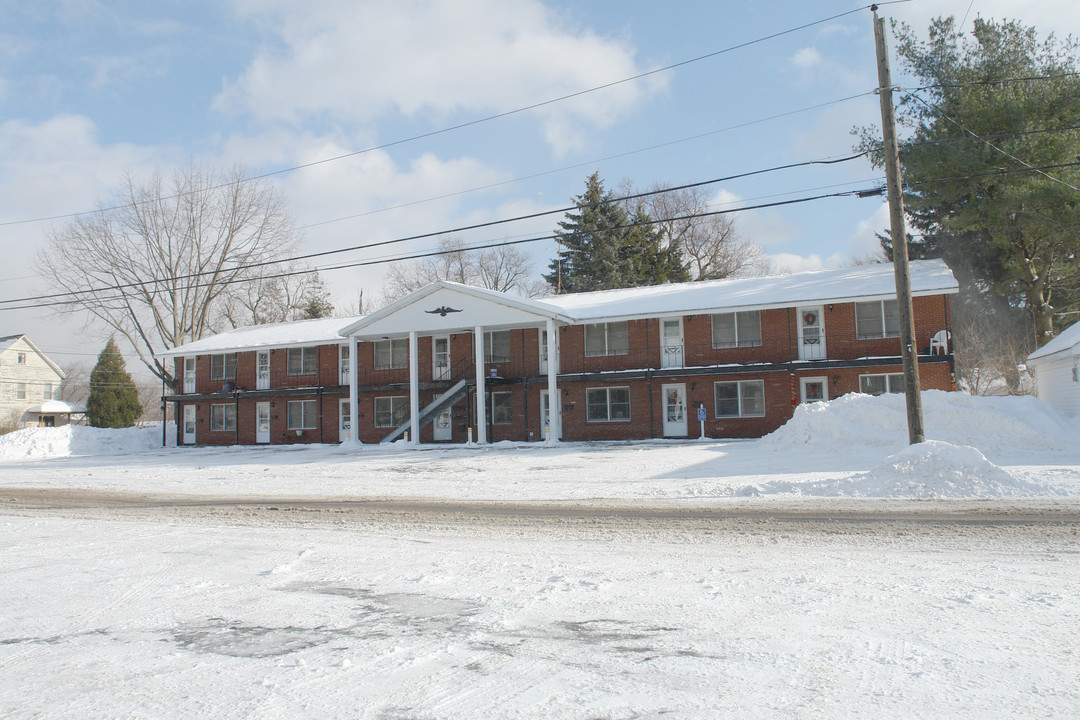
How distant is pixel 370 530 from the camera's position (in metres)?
9.66

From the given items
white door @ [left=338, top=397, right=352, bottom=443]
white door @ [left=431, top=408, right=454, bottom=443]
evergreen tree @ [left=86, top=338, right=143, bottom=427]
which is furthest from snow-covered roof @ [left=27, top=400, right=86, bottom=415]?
white door @ [left=431, top=408, right=454, bottom=443]

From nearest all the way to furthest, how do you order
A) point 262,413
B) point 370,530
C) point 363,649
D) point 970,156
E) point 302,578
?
1. point 363,649
2. point 302,578
3. point 370,530
4. point 970,156
5. point 262,413

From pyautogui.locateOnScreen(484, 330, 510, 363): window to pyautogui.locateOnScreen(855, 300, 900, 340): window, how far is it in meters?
14.3

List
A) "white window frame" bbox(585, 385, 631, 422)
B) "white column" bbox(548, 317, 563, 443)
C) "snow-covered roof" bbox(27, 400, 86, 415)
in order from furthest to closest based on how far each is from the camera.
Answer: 1. "snow-covered roof" bbox(27, 400, 86, 415)
2. "white window frame" bbox(585, 385, 631, 422)
3. "white column" bbox(548, 317, 563, 443)

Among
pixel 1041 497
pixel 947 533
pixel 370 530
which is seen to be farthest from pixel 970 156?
pixel 370 530

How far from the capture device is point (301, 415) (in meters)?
36.6

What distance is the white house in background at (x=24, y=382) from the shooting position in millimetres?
62250

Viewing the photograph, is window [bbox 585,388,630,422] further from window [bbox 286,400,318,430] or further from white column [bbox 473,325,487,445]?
window [bbox 286,400,318,430]

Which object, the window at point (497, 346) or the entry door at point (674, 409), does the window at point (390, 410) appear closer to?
the window at point (497, 346)

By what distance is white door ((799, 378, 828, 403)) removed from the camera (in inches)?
1096

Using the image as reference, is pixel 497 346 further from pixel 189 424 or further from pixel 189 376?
pixel 189 424

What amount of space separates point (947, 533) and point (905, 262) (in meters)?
8.53

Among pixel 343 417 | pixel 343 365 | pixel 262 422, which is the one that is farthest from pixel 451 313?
pixel 262 422

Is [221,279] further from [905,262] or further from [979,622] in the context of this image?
[979,622]
